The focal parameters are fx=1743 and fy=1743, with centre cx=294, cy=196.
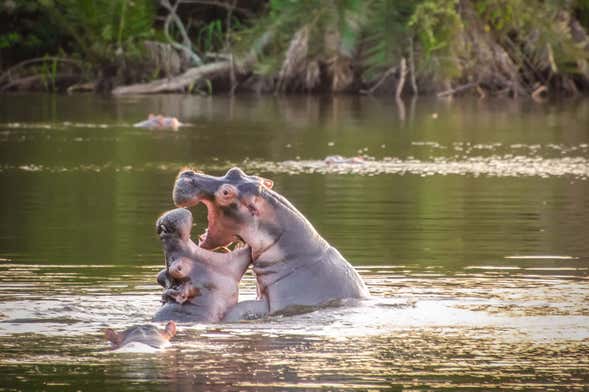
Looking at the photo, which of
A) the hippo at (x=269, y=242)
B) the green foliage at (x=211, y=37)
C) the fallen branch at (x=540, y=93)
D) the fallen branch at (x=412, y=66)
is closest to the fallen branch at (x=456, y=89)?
the fallen branch at (x=412, y=66)

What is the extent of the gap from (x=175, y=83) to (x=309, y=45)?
3584 millimetres

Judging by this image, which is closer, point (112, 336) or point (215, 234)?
point (112, 336)

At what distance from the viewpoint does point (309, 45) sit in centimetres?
3678

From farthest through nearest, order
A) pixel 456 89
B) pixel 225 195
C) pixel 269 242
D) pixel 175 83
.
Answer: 1. pixel 175 83
2. pixel 456 89
3. pixel 269 242
4. pixel 225 195

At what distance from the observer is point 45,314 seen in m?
10.0

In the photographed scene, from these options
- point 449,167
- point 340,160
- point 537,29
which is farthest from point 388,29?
point 449,167

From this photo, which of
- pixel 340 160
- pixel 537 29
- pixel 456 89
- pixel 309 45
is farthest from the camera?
pixel 456 89

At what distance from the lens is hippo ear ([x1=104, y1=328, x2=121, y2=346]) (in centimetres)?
885

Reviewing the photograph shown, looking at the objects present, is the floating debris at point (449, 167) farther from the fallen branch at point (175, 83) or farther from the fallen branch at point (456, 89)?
the fallen branch at point (175, 83)

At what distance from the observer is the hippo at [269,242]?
959 centimetres

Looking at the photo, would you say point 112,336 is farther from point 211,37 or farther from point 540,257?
point 211,37

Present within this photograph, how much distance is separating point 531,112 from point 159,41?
1054 cm

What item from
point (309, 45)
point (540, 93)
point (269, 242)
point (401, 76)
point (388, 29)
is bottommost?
point (540, 93)

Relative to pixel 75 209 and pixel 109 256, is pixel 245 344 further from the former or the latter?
pixel 75 209
